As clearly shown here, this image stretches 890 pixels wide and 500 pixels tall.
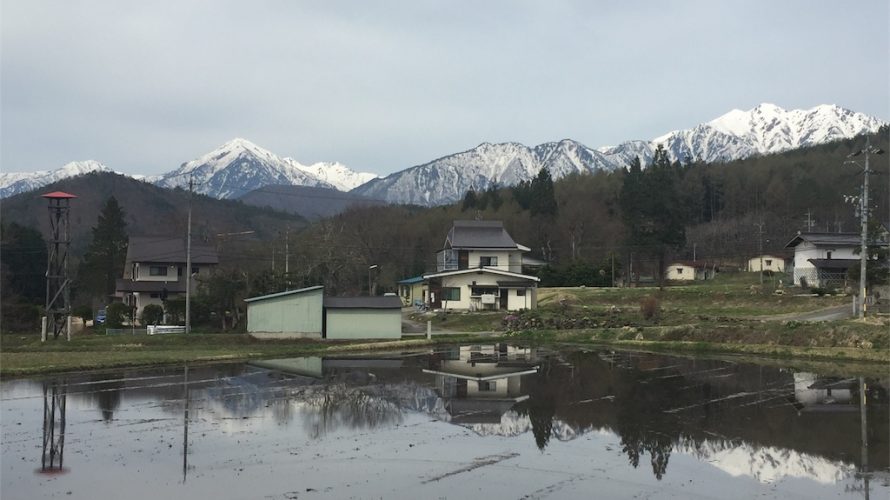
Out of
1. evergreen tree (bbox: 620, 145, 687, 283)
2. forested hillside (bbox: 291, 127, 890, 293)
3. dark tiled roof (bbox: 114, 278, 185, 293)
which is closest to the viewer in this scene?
dark tiled roof (bbox: 114, 278, 185, 293)

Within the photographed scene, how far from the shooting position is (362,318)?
117ft

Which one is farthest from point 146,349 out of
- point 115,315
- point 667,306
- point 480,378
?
point 667,306

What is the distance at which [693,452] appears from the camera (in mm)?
12992

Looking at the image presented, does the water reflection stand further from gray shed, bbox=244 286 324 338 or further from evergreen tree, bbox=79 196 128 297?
evergreen tree, bbox=79 196 128 297

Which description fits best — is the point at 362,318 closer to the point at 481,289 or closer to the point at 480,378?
the point at 480,378

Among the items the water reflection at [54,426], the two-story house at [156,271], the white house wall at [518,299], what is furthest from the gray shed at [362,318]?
the water reflection at [54,426]

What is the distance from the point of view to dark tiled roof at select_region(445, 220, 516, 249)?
5509 cm

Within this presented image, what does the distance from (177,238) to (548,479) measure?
45370 mm

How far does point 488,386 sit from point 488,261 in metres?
34.4

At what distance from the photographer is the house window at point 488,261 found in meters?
55.0

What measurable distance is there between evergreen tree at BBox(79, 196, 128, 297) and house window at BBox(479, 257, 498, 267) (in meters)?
28.1

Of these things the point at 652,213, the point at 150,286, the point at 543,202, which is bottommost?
the point at 150,286

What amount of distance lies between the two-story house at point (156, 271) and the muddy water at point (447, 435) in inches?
954

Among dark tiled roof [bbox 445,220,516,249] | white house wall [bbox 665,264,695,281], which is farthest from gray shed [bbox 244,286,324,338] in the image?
white house wall [bbox 665,264,695,281]
